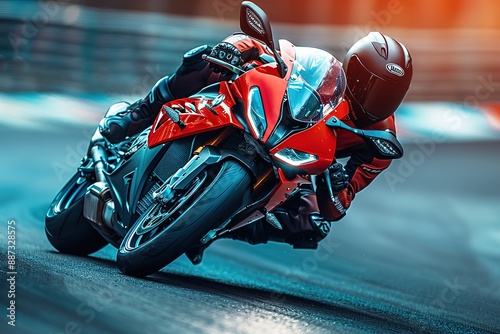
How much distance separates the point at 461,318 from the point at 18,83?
548 centimetres

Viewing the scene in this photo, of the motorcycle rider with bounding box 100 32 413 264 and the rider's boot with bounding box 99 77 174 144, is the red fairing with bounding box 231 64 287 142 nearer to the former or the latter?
the motorcycle rider with bounding box 100 32 413 264

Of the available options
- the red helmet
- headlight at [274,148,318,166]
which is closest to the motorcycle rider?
the red helmet

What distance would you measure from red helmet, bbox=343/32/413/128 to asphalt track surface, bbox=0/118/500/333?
1.05m

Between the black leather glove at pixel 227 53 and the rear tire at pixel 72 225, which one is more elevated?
the black leather glove at pixel 227 53

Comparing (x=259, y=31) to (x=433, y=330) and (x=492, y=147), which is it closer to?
(x=433, y=330)

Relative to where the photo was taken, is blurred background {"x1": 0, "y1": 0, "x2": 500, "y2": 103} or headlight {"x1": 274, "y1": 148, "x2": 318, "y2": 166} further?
blurred background {"x1": 0, "y1": 0, "x2": 500, "y2": 103}

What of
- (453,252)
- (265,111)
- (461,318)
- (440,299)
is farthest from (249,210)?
(453,252)

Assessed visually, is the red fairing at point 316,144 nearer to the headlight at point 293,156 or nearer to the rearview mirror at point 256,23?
the headlight at point 293,156

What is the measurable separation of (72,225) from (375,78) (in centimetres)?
191

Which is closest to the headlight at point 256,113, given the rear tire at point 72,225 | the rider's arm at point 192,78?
the rider's arm at point 192,78

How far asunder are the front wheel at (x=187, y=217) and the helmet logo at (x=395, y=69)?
46.3 inches

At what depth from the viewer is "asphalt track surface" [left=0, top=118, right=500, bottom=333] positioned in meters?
3.87

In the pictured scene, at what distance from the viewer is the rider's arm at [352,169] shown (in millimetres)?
5012

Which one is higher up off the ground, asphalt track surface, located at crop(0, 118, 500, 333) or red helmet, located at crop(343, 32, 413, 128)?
red helmet, located at crop(343, 32, 413, 128)
